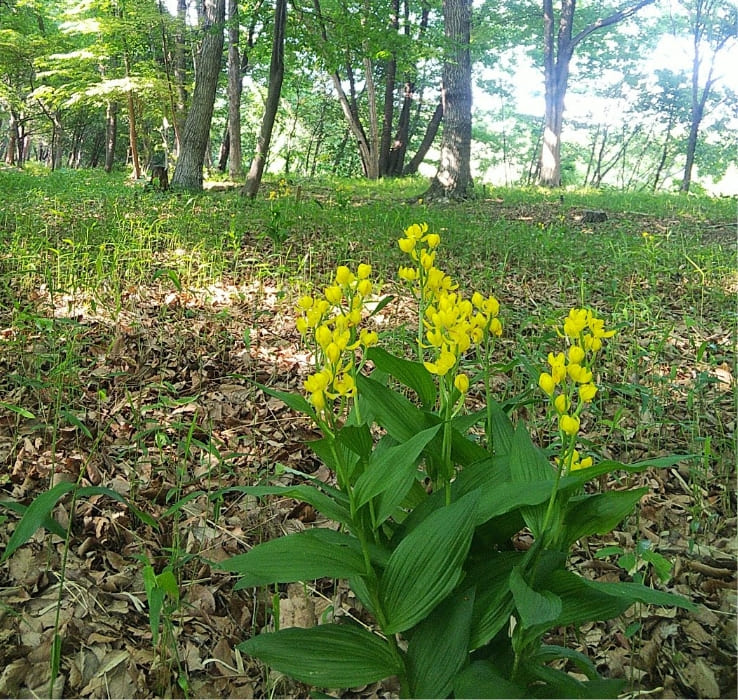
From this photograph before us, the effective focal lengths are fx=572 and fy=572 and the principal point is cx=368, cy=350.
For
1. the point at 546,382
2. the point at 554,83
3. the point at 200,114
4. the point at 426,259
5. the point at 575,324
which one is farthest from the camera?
the point at 554,83

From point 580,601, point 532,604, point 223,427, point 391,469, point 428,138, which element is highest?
point 428,138

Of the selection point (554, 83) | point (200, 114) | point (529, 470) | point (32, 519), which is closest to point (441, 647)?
point (529, 470)

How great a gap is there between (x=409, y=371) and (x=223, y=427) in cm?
122

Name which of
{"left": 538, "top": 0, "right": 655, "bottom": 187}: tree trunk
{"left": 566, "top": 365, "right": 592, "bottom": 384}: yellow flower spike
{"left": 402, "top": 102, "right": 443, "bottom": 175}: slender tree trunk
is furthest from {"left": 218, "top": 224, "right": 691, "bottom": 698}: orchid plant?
{"left": 402, "top": 102, "right": 443, "bottom": 175}: slender tree trunk

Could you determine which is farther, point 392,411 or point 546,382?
A: point 392,411

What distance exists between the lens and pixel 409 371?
3.95 feet

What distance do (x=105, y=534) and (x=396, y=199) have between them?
639 centimetres

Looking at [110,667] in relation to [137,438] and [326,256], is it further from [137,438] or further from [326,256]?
[326,256]

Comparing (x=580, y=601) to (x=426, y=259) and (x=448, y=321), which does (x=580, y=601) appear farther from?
(x=426, y=259)

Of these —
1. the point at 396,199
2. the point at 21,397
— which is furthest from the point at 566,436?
the point at 396,199

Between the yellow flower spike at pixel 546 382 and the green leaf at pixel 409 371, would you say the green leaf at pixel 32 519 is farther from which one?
the yellow flower spike at pixel 546 382

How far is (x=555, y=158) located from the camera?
1151 centimetres

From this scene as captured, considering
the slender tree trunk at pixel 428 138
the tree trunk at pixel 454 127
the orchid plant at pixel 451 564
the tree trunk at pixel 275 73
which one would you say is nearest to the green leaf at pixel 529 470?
the orchid plant at pixel 451 564

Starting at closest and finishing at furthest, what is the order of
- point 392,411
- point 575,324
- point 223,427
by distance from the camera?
point 575,324, point 392,411, point 223,427
